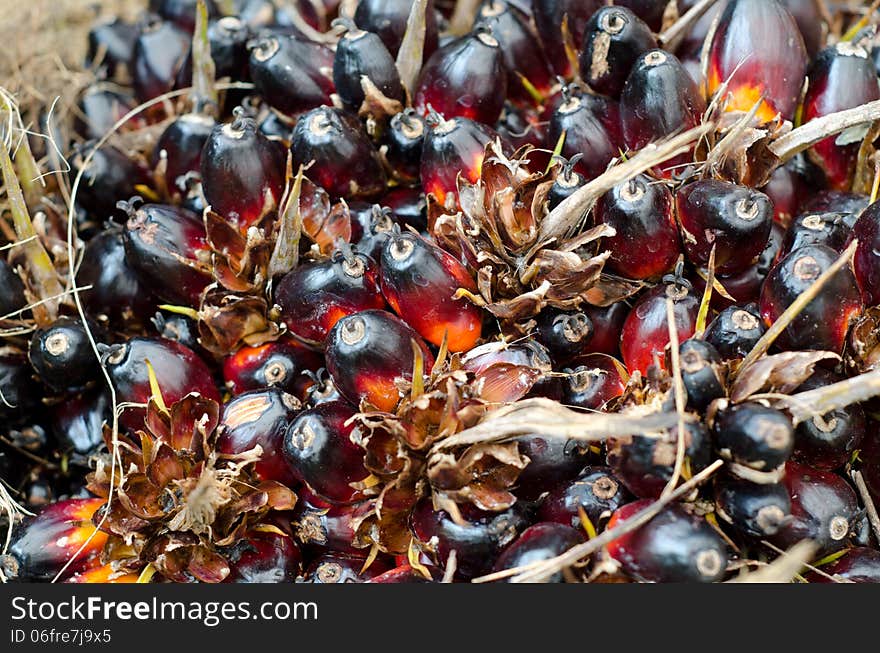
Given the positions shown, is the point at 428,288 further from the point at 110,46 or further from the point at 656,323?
the point at 110,46

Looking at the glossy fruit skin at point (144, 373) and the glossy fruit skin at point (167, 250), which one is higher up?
the glossy fruit skin at point (167, 250)

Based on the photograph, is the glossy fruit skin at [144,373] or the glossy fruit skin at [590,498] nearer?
the glossy fruit skin at [590,498]

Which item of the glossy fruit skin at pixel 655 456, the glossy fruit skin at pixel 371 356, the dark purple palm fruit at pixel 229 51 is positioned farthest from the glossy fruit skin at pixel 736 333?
the dark purple palm fruit at pixel 229 51

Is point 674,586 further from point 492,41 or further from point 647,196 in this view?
point 492,41

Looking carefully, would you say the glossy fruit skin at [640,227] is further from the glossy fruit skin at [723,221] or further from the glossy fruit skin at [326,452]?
the glossy fruit skin at [326,452]

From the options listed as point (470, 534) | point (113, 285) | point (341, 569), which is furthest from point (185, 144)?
point (470, 534)

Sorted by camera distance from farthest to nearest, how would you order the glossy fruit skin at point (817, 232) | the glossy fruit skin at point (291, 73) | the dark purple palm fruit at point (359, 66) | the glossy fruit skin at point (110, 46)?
the glossy fruit skin at point (110, 46)
the glossy fruit skin at point (291, 73)
the dark purple palm fruit at point (359, 66)
the glossy fruit skin at point (817, 232)
